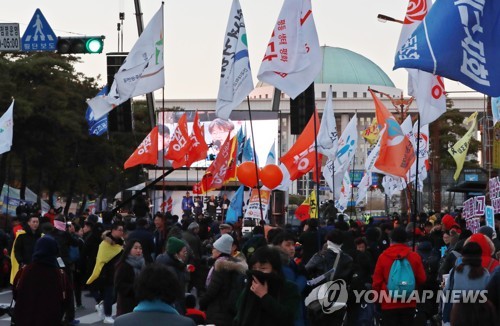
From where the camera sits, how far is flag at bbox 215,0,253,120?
1656 cm

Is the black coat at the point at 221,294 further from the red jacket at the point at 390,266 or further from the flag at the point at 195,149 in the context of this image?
the flag at the point at 195,149

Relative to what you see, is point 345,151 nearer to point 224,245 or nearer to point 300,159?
point 300,159

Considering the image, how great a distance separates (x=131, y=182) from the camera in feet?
218

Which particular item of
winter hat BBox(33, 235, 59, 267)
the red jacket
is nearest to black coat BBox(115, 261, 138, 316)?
winter hat BBox(33, 235, 59, 267)

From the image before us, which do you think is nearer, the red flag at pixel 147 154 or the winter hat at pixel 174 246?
the winter hat at pixel 174 246

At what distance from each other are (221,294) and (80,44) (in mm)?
11674

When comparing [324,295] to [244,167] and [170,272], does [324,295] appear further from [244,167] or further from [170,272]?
[244,167]

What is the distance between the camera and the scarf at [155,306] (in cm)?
618

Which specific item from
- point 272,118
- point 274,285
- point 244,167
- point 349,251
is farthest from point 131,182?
point 274,285

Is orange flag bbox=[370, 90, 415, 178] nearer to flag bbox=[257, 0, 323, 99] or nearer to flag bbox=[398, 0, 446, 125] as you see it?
flag bbox=[257, 0, 323, 99]

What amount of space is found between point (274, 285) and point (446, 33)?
2964mm

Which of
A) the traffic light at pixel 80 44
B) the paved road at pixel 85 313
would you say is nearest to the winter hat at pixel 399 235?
the paved road at pixel 85 313

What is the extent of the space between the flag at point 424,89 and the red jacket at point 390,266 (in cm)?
191

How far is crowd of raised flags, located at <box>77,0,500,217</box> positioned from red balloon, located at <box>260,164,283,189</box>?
27 cm
